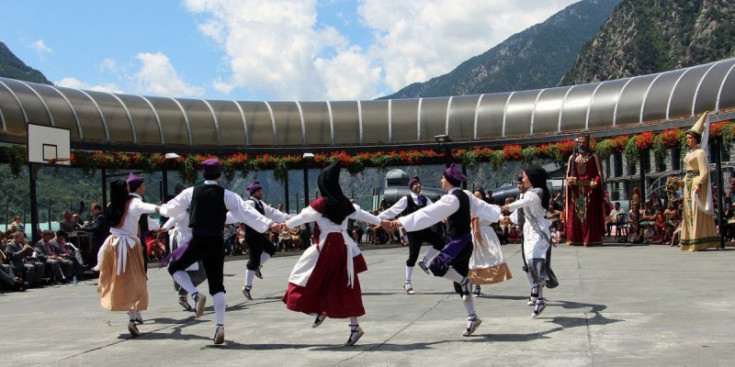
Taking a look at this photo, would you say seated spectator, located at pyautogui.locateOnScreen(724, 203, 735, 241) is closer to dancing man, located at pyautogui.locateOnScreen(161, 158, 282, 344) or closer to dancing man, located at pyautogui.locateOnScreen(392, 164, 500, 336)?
dancing man, located at pyautogui.locateOnScreen(392, 164, 500, 336)

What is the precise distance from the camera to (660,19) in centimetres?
14550

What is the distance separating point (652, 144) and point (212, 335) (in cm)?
1853

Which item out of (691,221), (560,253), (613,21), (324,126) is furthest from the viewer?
(613,21)

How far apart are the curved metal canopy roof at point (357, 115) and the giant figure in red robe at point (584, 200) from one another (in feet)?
18.2

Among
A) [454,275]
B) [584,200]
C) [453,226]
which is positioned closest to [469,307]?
[454,275]

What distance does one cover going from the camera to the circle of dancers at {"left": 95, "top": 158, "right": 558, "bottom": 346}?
26.8 feet

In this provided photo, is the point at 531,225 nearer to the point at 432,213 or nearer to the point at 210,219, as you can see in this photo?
the point at 432,213

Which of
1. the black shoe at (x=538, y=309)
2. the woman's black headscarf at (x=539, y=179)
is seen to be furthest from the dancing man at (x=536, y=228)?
the black shoe at (x=538, y=309)

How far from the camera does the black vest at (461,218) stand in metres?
8.89

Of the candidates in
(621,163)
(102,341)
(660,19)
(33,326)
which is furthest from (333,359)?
(660,19)

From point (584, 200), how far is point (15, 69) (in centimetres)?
13999

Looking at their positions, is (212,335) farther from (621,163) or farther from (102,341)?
(621,163)

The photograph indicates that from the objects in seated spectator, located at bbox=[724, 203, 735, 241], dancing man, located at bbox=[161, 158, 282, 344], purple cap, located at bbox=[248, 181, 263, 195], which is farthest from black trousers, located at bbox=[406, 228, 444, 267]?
seated spectator, located at bbox=[724, 203, 735, 241]

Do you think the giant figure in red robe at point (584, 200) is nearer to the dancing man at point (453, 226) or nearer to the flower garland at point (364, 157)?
the flower garland at point (364, 157)
